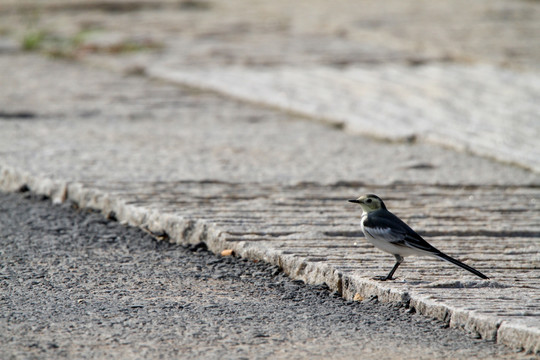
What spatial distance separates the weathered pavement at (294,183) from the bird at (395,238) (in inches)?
4.2

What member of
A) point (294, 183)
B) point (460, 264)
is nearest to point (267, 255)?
point (460, 264)

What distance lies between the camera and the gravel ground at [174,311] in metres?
2.96

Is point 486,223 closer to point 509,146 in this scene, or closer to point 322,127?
point 509,146

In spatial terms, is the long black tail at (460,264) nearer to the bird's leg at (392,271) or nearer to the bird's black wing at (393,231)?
the bird's black wing at (393,231)

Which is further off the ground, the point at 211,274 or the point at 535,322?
the point at 535,322

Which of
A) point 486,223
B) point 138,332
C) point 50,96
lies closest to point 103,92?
point 50,96

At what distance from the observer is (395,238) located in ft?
11.4

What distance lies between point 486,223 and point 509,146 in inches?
66.3

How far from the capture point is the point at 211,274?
3814 millimetres

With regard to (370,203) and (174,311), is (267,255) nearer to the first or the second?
(370,203)

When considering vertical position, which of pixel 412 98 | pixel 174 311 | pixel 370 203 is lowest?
pixel 174 311

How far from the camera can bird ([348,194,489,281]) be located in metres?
3.45

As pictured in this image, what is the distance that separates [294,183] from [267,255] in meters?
1.28

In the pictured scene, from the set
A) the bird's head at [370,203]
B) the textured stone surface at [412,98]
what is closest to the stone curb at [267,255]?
the bird's head at [370,203]
